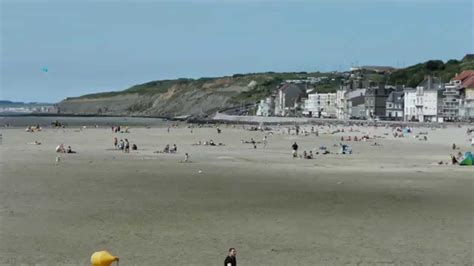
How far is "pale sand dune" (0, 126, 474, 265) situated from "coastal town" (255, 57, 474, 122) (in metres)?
65.9

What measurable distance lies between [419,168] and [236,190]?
10334 millimetres

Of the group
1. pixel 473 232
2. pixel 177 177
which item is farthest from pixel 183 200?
pixel 473 232

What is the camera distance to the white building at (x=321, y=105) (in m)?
131

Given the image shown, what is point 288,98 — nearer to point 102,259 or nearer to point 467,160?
point 467,160

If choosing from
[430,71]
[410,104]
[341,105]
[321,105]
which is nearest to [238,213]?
[410,104]

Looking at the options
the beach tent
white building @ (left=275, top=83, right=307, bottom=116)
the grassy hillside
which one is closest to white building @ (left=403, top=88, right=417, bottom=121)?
the grassy hillside

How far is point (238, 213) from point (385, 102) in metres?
96.5

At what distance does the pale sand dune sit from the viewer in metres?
12.6

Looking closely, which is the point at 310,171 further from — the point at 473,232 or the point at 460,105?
the point at 460,105

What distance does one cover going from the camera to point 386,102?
361 ft

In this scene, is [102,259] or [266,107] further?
[266,107]

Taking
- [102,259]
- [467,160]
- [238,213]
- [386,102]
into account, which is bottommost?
[238,213]

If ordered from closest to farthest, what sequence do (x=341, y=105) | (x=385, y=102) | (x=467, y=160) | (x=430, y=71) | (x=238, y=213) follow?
1. (x=238, y=213)
2. (x=467, y=160)
3. (x=385, y=102)
4. (x=341, y=105)
5. (x=430, y=71)

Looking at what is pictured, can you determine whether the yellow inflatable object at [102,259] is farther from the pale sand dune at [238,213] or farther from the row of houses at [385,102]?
the row of houses at [385,102]
